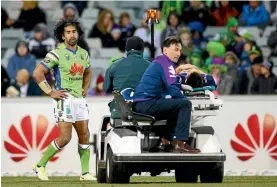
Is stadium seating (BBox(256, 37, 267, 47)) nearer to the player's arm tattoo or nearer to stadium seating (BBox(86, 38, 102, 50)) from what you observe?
stadium seating (BBox(86, 38, 102, 50))

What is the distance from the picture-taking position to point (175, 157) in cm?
1145

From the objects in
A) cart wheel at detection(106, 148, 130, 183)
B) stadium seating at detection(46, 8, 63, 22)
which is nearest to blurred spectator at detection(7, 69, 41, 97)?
stadium seating at detection(46, 8, 63, 22)

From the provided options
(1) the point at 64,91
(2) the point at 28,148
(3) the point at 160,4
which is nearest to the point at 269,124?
(2) the point at 28,148

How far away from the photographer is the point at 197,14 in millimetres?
21906

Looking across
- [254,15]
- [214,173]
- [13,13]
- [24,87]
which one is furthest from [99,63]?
[214,173]

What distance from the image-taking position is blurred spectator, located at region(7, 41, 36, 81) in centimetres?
2033

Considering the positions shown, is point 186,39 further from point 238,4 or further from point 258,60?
point 238,4

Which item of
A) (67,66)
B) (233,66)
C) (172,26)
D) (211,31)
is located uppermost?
(172,26)

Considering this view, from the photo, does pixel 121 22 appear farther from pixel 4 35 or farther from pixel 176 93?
pixel 176 93

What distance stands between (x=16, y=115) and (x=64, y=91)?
4.42 metres

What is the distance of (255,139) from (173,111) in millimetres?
5571

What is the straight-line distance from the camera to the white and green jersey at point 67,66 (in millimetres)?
12523

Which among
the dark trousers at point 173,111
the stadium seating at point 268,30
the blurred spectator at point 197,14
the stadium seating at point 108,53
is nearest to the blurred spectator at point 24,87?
the stadium seating at point 108,53

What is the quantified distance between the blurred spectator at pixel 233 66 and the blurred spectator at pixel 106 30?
2.88 meters
